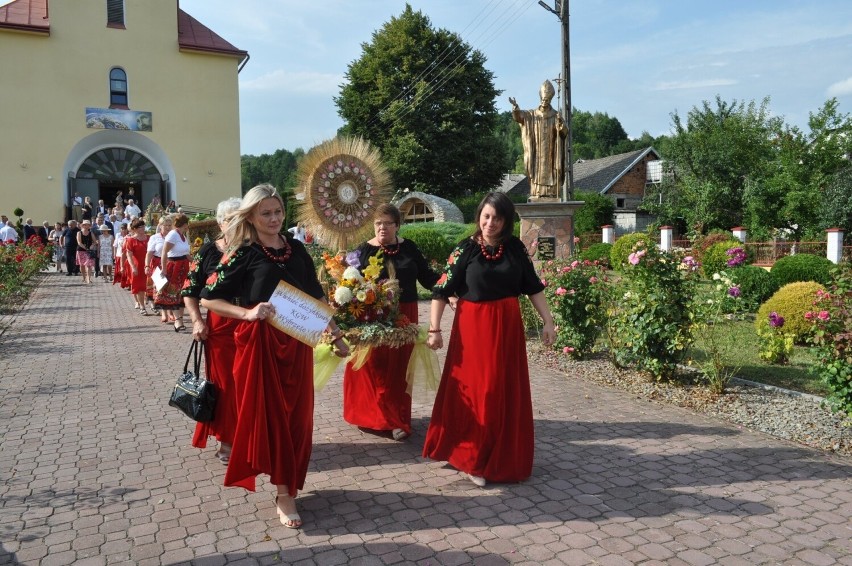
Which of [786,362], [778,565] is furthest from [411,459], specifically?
[786,362]

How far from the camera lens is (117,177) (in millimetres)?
32312

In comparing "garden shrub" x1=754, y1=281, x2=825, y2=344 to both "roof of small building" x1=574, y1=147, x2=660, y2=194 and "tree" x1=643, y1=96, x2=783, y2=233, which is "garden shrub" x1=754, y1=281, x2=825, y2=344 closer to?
"tree" x1=643, y1=96, x2=783, y2=233

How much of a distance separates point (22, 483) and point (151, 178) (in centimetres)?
3124

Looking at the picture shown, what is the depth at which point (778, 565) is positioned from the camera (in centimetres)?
338

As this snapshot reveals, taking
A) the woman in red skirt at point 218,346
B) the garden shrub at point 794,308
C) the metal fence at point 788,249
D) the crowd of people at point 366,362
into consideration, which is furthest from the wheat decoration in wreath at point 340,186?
the metal fence at point 788,249

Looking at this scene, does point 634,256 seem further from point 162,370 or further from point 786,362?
point 162,370

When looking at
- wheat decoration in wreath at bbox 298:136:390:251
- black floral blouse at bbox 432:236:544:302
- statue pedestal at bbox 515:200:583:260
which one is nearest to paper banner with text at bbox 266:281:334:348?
black floral blouse at bbox 432:236:544:302

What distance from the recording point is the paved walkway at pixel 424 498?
356cm

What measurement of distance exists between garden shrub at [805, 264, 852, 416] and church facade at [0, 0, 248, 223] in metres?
31.7

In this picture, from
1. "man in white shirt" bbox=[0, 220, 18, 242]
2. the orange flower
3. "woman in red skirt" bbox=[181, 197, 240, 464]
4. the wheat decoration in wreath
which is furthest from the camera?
"man in white shirt" bbox=[0, 220, 18, 242]

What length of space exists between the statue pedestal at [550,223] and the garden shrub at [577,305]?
4.71m

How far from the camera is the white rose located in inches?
197

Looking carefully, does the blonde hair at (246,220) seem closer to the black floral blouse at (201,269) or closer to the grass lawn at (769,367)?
the black floral blouse at (201,269)

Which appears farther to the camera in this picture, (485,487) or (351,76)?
(351,76)
